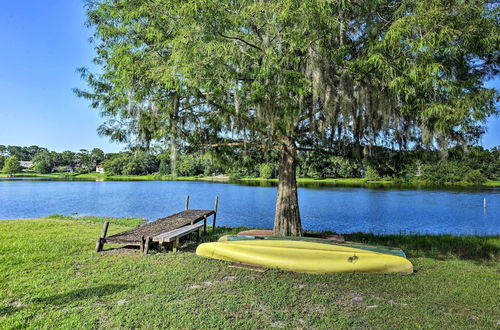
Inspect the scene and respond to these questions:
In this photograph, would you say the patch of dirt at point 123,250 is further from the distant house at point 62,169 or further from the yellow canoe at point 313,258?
the distant house at point 62,169

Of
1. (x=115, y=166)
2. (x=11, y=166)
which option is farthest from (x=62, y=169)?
(x=115, y=166)

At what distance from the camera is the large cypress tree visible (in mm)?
4926

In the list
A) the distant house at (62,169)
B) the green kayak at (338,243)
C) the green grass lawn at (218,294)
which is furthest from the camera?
the distant house at (62,169)

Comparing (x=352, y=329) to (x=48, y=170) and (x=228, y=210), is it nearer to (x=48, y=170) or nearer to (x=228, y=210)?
(x=228, y=210)

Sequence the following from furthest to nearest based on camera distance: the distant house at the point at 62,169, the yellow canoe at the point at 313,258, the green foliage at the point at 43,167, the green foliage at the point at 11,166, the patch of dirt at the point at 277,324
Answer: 1. the distant house at the point at 62,169
2. the green foliage at the point at 43,167
3. the green foliage at the point at 11,166
4. the yellow canoe at the point at 313,258
5. the patch of dirt at the point at 277,324

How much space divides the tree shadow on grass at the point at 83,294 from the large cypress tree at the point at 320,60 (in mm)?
3514

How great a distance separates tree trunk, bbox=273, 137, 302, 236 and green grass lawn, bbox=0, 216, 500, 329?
267cm

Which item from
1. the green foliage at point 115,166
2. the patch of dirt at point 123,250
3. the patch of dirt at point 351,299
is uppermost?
the green foliage at point 115,166

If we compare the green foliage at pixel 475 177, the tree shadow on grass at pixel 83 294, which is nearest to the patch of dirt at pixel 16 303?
the tree shadow on grass at pixel 83 294

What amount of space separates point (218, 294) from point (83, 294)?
2.08 m

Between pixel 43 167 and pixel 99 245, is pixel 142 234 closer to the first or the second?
pixel 99 245

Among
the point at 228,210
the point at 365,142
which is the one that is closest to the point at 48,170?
the point at 228,210

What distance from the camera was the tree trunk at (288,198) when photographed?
8594mm

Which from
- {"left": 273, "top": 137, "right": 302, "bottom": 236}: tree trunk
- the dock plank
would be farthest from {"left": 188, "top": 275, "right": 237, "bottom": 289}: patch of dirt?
{"left": 273, "top": 137, "right": 302, "bottom": 236}: tree trunk
